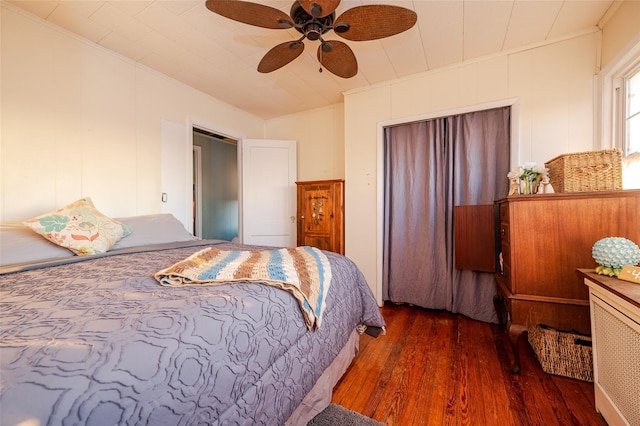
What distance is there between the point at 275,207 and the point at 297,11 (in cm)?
251

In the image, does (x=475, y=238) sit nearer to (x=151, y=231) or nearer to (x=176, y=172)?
(x=151, y=231)

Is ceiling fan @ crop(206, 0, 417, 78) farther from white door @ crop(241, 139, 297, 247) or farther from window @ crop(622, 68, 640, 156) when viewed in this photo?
white door @ crop(241, 139, 297, 247)

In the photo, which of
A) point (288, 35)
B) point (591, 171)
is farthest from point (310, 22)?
point (591, 171)

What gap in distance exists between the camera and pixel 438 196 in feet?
8.64

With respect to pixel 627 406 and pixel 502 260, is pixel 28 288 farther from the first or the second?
pixel 502 260

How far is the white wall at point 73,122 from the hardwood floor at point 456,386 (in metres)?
2.48

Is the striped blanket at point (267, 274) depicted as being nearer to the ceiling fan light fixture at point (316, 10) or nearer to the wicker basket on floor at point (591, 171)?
the ceiling fan light fixture at point (316, 10)

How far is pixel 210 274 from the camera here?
103 centimetres

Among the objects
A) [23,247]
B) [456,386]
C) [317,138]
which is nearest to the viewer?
[23,247]

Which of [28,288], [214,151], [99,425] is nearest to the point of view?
[99,425]

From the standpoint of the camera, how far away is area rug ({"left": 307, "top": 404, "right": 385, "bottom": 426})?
1.23m

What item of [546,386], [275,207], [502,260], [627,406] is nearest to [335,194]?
[275,207]

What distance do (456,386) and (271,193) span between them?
297cm

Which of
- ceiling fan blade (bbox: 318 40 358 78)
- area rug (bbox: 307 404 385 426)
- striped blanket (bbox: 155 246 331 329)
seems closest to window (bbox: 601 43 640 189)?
ceiling fan blade (bbox: 318 40 358 78)
